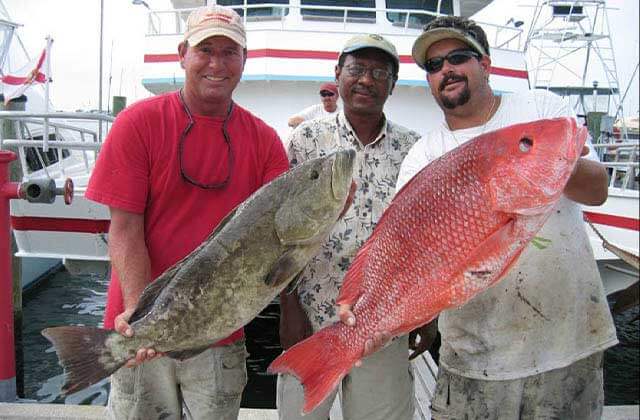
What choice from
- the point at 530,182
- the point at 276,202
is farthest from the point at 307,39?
the point at 530,182

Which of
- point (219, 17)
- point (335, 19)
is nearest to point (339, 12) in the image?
point (335, 19)

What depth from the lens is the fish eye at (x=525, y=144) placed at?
70.6 inches

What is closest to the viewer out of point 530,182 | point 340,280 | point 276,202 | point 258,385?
point 530,182

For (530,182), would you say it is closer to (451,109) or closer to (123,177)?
(451,109)

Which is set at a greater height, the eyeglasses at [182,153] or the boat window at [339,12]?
the boat window at [339,12]

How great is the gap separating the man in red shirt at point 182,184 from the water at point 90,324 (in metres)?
3.31

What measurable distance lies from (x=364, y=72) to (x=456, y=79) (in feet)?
2.12

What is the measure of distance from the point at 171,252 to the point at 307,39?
283 inches

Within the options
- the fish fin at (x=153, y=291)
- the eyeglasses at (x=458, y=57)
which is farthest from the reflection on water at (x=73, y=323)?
the eyeglasses at (x=458, y=57)

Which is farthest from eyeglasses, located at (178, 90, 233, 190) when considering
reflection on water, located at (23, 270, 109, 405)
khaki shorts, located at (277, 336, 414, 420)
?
reflection on water, located at (23, 270, 109, 405)

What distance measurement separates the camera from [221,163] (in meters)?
2.79

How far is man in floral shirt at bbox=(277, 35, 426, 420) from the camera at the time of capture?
3.08 metres

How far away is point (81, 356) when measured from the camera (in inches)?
91.1

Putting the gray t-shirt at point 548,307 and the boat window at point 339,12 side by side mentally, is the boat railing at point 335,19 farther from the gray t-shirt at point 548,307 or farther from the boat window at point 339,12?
the gray t-shirt at point 548,307
